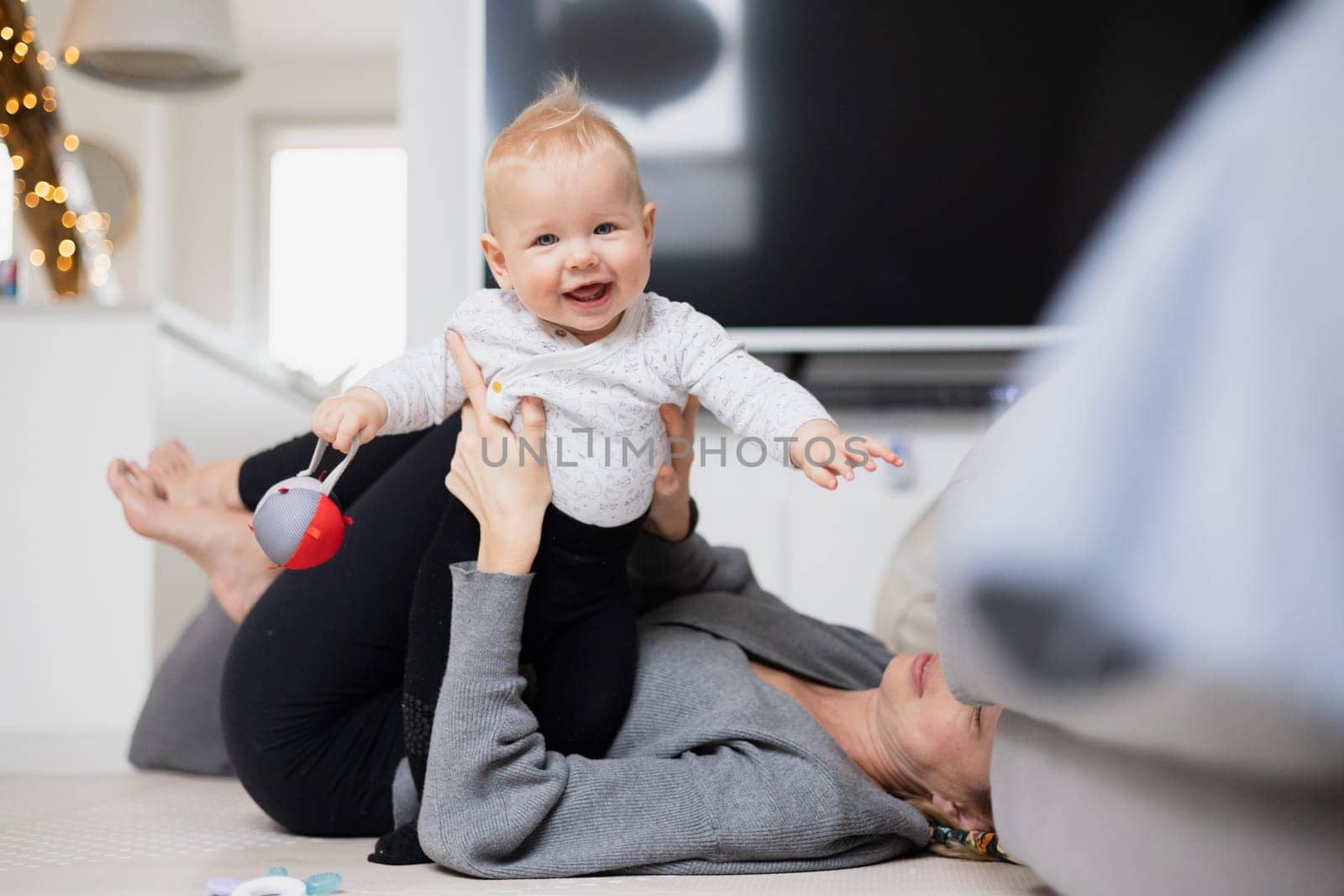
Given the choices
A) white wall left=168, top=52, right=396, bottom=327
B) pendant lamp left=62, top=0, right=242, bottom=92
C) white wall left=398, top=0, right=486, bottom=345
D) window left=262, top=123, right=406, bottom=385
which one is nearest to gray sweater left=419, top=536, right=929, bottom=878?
white wall left=398, top=0, right=486, bottom=345

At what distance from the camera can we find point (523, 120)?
3.70ft

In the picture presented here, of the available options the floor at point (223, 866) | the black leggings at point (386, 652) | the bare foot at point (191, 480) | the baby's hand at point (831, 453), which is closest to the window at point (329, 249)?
the bare foot at point (191, 480)

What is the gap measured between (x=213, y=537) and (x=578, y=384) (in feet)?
1.87

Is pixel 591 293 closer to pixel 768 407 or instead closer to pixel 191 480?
pixel 768 407

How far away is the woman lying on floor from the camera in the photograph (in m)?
1.04

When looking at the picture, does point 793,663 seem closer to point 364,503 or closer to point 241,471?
point 364,503

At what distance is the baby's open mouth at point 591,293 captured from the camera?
1.11 m

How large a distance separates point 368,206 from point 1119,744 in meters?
5.86

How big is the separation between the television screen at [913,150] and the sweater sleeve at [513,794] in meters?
1.42

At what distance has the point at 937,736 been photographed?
120cm

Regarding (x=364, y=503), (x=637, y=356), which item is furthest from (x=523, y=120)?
(x=364, y=503)

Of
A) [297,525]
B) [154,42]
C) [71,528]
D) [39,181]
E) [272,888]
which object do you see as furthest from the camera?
[154,42]

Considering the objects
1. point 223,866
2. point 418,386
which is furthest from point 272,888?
point 418,386

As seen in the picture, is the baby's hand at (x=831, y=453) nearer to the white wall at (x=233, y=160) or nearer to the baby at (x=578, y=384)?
the baby at (x=578, y=384)
